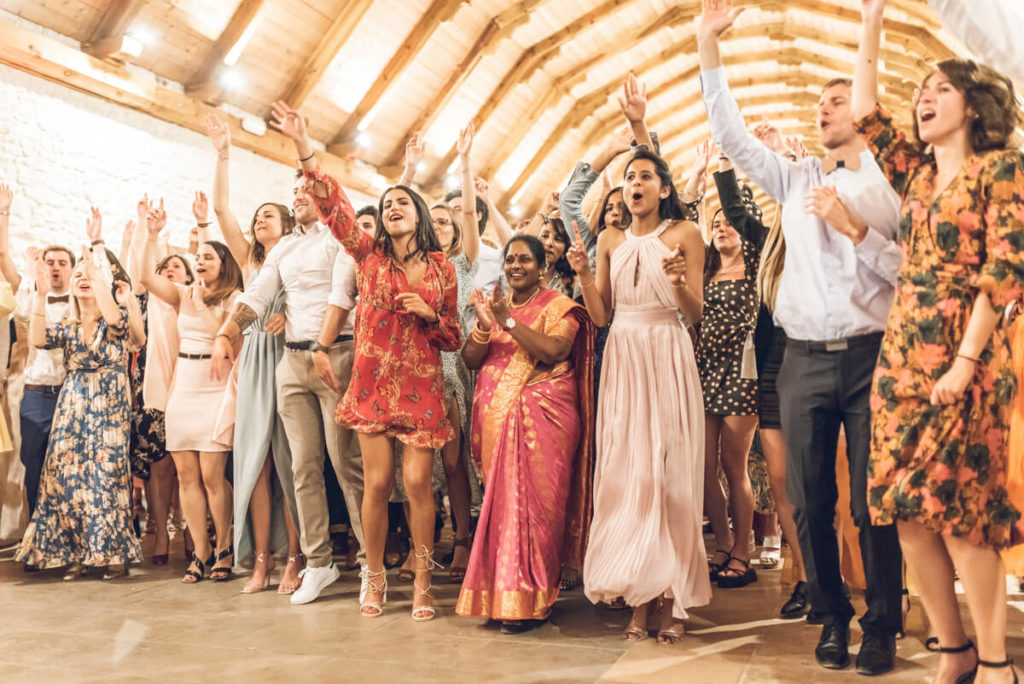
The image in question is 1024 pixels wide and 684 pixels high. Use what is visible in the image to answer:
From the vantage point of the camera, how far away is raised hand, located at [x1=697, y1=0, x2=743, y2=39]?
2.58 metres

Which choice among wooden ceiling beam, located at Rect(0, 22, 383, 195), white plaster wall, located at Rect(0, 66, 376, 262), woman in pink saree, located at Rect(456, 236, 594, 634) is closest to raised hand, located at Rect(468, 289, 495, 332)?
woman in pink saree, located at Rect(456, 236, 594, 634)

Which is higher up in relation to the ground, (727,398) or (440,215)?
(440,215)

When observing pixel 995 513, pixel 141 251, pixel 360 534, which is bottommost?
pixel 360 534

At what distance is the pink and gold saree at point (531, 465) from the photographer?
3055 millimetres

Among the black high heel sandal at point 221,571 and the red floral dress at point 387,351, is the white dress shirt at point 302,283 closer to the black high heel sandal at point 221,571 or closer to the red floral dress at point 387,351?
the red floral dress at point 387,351

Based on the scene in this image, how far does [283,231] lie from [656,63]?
8.61 meters

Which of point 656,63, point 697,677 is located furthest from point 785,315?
point 656,63

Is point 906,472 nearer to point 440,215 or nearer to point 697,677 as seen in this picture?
point 697,677

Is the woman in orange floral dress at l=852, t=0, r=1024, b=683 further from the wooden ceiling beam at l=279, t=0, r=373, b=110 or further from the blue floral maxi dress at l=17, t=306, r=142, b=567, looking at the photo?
the wooden ceiling beam at l=279, t=0, r=373, b=110

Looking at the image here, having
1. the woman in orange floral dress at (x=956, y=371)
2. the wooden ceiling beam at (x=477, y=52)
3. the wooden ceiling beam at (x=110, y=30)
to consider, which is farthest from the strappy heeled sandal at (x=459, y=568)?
the wooden ceiling beam at (x=477, y=52)

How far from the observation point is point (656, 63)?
37.8 feet

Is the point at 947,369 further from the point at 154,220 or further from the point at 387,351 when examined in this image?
the point at 154,220

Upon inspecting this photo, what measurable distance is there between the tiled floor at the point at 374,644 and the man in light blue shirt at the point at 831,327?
0.64 feet

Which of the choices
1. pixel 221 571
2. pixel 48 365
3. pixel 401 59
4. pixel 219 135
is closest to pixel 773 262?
pixel 219 135
